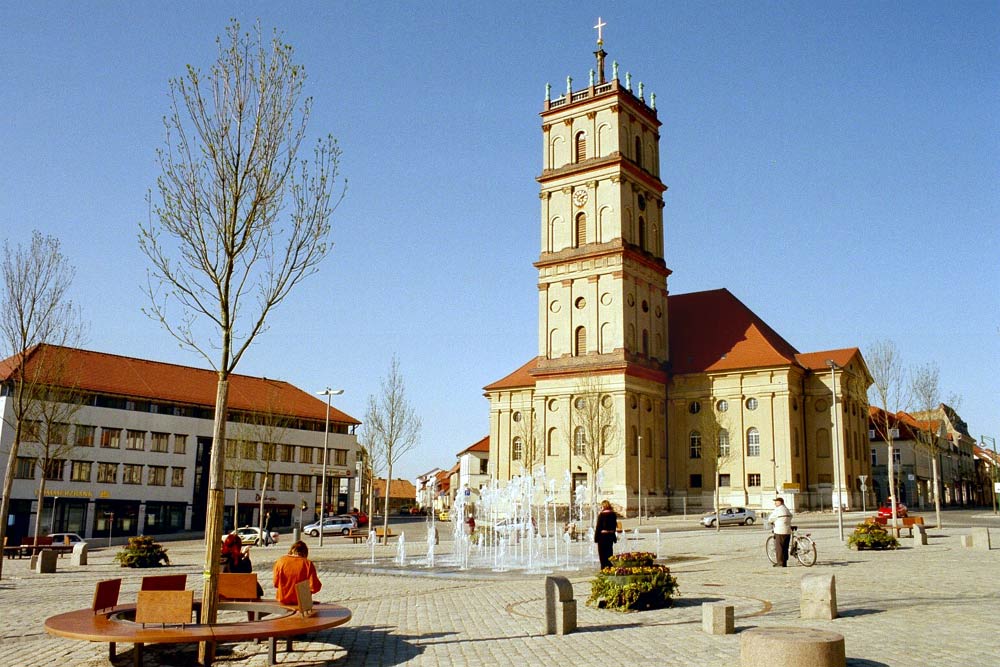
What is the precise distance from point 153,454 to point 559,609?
5894cm

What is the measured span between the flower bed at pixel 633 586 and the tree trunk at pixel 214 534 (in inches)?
266

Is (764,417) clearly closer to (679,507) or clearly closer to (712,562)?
(679,507)

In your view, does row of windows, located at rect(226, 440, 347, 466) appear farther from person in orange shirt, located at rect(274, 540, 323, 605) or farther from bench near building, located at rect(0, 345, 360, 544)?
person in orange shirt, located at rect(274, 540, 323, 605)

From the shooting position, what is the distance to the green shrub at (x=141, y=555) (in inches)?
1076

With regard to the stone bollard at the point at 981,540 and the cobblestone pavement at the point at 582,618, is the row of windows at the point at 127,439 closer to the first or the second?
the cobblestone pavement at the point at 582,618

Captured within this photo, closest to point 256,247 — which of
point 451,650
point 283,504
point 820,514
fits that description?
point 451,650

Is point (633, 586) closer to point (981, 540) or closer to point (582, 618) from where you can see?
point (582, 618)

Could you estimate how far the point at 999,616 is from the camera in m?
13.0

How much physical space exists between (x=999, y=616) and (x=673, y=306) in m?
68.5

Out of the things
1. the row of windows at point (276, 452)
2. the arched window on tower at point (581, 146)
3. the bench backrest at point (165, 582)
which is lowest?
the bench backrest at point (165, 582)

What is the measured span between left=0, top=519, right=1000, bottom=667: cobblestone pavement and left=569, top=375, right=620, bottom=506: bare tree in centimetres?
3229

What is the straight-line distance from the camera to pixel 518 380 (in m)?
76.9

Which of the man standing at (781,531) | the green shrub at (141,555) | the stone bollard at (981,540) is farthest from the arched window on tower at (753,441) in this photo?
the green shrub at (141,555)

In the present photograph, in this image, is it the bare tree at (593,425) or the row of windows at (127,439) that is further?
the row of windows at (127,439)
